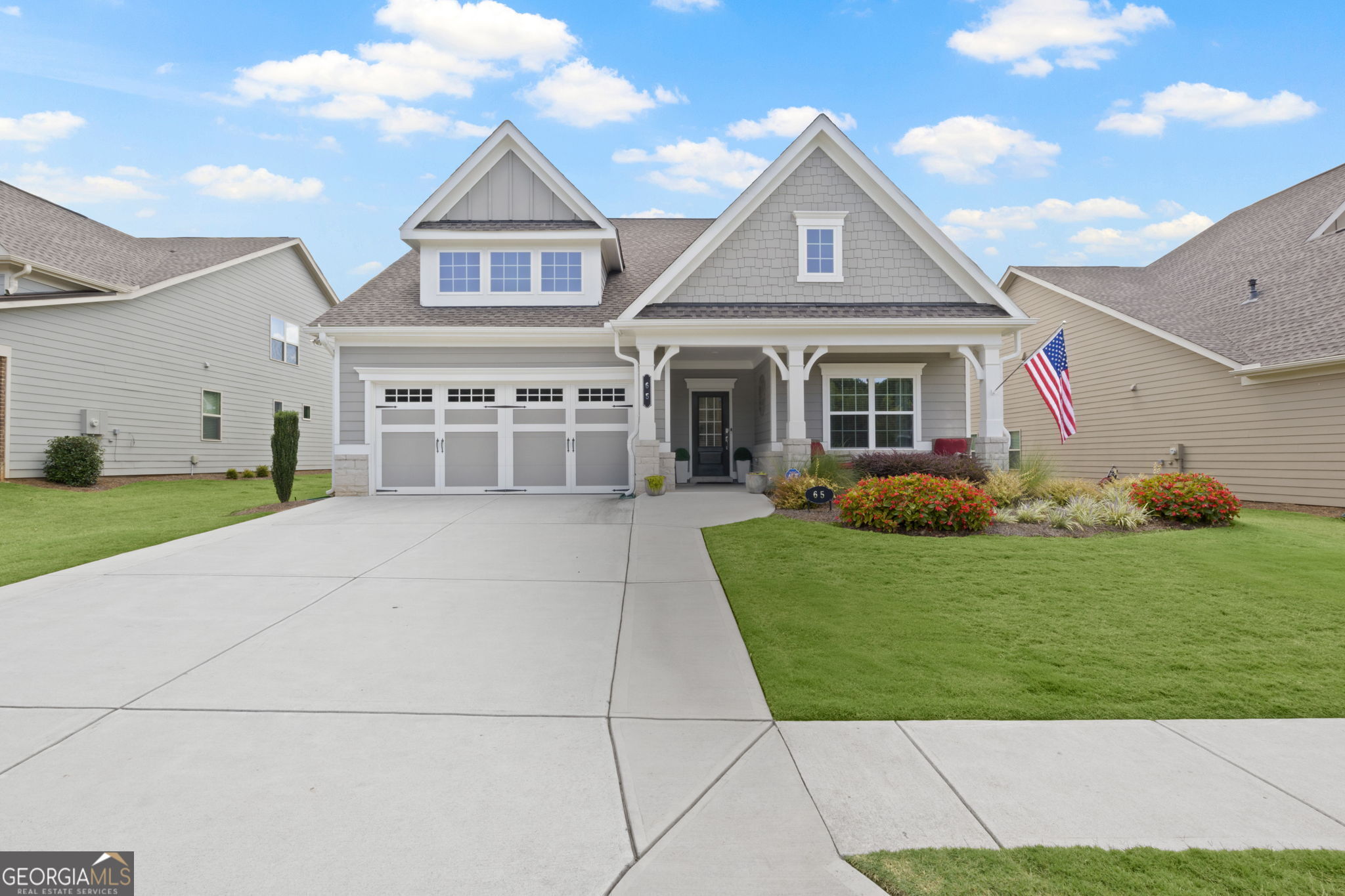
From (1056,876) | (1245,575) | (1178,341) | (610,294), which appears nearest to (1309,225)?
(1178,341)

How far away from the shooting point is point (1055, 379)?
1209 cm

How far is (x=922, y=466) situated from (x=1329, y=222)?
13.4m

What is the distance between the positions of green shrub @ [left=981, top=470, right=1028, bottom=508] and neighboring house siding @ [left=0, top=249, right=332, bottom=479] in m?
20.6

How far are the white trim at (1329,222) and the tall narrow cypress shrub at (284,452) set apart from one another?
23.7 meters

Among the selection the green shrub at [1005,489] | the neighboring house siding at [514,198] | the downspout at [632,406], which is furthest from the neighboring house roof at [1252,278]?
the neighboring house siding at [514,198]

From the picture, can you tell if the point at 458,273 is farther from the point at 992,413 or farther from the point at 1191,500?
the point at 1191,500

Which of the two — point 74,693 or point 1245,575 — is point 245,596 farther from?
point 1245,575

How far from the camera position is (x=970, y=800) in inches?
132

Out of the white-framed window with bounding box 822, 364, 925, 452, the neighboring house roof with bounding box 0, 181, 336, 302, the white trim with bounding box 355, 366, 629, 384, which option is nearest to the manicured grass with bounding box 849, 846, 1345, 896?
the white trim with bounding box 355, 366, 629, 384

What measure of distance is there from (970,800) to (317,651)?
4563 millimetres

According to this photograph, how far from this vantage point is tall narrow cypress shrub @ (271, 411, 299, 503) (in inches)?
530

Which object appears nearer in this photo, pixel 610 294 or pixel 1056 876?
pixel 1056 876

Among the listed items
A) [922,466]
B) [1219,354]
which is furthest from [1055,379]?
[1219,354]

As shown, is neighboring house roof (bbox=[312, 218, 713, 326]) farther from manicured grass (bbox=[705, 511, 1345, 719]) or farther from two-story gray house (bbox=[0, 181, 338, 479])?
manicured grass (bbox=[705, 511, 1345, 719])
